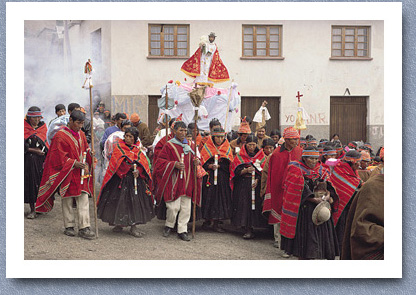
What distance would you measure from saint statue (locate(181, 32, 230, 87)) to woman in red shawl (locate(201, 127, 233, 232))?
172 cm

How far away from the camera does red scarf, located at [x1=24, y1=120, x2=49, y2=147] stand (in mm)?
→ 7848

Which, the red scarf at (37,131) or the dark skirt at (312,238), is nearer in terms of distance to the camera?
the dark skirt at (312,238)

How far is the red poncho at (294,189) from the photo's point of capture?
621 cm

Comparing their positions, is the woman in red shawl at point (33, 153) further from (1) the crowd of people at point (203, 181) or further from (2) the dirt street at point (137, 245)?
(2) the dirt street at point (137, 245)

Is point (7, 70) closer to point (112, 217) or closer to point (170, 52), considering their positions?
point (112, 217)

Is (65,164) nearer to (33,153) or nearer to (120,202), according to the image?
(120,202)

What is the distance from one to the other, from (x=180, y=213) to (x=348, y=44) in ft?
13.1

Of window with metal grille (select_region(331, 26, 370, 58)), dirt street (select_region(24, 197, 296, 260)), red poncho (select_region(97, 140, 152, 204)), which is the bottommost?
dirt street (select_region(24, 197, 296, 260))

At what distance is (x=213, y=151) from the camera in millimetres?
8344

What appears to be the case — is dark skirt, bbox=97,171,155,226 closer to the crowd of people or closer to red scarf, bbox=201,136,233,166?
the crowd of people

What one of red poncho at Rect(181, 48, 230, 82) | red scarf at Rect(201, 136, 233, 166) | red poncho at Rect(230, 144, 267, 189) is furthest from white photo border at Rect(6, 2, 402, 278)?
red poncho at Rect(181, 48, 230, 82)

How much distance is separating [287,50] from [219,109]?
1.80m

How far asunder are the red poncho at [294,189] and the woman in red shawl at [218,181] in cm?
206

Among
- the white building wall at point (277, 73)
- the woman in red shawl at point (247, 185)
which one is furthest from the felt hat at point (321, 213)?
the white building wall at point (277, 73)
